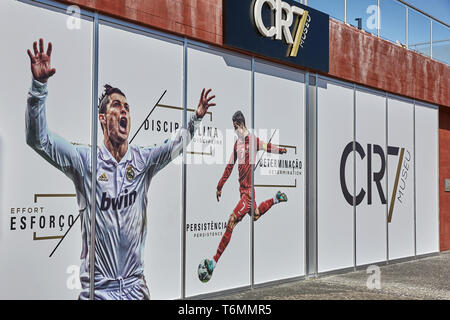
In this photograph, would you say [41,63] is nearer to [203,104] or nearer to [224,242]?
[203,104]

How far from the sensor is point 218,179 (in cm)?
970

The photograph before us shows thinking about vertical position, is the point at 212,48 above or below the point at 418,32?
below

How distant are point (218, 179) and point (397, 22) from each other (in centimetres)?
697

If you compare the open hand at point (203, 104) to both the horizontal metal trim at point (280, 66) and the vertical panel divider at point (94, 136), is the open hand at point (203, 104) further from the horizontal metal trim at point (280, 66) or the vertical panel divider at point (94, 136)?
the vertical panel divider at point (94, 136)

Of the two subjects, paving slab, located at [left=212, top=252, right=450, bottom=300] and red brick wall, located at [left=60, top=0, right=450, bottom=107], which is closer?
red brick wall, located at [left=60, top=0, right=450, bottom=107]

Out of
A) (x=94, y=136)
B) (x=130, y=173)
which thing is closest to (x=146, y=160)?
(x=130, y=173)

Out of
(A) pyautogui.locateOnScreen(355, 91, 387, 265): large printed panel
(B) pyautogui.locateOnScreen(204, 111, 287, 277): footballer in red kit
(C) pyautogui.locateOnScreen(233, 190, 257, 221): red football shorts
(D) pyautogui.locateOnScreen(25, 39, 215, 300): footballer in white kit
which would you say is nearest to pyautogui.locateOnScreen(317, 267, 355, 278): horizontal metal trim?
(A) pyautogui.locateOnScreen(355, 91, 387, 265): large printed panel

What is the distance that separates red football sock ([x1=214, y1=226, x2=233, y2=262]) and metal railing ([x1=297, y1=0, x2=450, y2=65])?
4.51 metres

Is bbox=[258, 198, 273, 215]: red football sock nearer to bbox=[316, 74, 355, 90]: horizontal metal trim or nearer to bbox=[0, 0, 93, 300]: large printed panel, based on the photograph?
bbox=[316, 74, 355, 90]: horizontal metal trim

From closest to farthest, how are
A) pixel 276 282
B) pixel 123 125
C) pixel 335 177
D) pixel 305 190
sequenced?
pixel 123 125, pixel 276 282, pixel 305 190, pixel 335 177

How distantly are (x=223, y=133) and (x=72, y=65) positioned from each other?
2.99 metres

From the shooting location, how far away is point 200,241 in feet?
30.4

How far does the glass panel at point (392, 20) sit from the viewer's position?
13.7 meters

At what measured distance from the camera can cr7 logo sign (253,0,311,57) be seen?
1024cm
